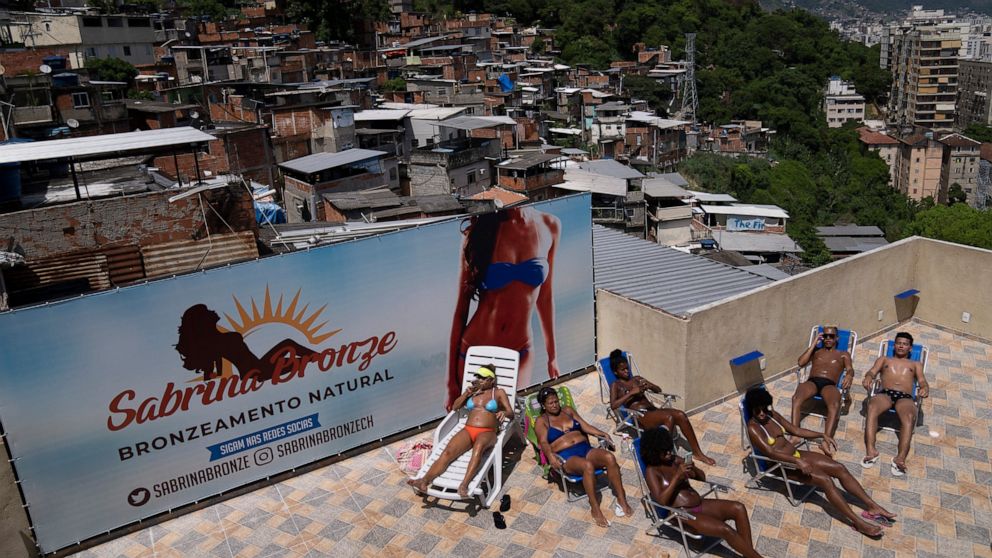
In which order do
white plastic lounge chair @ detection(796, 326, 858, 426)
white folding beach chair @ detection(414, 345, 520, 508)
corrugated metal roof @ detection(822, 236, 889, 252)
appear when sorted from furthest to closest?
1. corrugated metal roof @ detection(822, 236, 889, 252)
2. white plastic lounge chair @ detection(796, 326, 858, 426)
3. white folding beach chair @ detection(414, 345, 520, 508)

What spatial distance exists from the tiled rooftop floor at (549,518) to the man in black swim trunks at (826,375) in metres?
0.39

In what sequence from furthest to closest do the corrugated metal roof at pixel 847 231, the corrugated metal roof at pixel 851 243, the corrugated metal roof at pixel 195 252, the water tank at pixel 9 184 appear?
the corrugated metal roof at pixel 847 231 → the corrugated metal roof at pixel 851 243 → the water tank at pixel 9 184 → the corrugated metal roof at pixel 195 252

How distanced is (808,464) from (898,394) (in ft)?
5.71

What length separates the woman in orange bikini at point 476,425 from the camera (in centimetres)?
602

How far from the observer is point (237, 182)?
947 centimetres

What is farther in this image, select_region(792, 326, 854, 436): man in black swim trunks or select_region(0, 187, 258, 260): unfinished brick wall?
select_region(0, 187, 258, 260): unfinished brick wall

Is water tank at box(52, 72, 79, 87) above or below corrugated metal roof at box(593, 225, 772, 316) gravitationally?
above

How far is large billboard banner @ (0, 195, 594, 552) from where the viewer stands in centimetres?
558

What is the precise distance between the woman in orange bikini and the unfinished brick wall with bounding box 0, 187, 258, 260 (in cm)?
441

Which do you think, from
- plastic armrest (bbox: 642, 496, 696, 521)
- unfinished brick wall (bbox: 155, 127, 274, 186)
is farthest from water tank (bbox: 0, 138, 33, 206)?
unfinished brick wall (bbox: 155, 127, 274, 186)

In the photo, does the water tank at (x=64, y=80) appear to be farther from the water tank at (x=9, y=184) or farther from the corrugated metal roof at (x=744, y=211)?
the corrugated metal roof at (x=744, y=211)

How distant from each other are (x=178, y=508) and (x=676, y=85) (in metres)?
75.0

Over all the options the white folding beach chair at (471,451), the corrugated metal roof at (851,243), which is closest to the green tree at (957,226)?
the corrugated metal roof at (851,243)

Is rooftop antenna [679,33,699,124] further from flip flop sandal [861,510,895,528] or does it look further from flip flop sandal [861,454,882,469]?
flip flop sandal [861,510,895,528]
